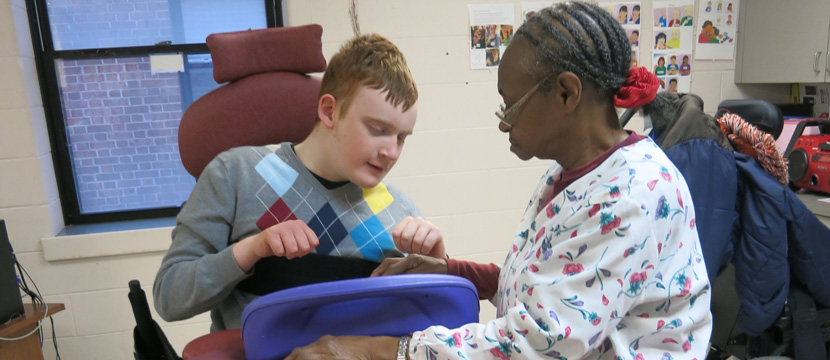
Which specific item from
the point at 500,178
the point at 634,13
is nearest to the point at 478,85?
the point at 500,178

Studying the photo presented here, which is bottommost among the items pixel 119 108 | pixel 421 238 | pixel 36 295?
pixel 36 295

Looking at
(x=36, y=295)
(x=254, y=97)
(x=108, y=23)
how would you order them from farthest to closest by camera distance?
(x=108, y=23)
(x=36, y=295)
(x=254, y=97)

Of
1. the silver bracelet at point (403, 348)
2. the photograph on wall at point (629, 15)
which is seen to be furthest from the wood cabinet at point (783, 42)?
the silver bracelet at point (403, 348)

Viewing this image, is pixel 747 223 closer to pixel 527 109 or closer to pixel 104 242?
pixel 527 109

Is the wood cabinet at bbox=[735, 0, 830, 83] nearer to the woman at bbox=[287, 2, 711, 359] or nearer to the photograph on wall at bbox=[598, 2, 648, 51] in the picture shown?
the photograph on wall at bbox=[598, 2, 648, 51]

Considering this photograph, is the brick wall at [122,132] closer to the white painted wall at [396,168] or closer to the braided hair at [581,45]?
the white painted wall at [396,168]

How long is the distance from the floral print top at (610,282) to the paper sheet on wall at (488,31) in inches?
65.6

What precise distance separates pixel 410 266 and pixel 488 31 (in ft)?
5.35

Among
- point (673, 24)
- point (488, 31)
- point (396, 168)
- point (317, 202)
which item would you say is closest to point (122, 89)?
point (396, 168)

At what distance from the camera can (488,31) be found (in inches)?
95.3

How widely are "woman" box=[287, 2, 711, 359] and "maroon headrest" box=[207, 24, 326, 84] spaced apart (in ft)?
1.79

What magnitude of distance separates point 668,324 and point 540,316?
206 mm

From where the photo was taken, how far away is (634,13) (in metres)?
2.54

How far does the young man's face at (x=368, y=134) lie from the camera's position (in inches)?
40.8
